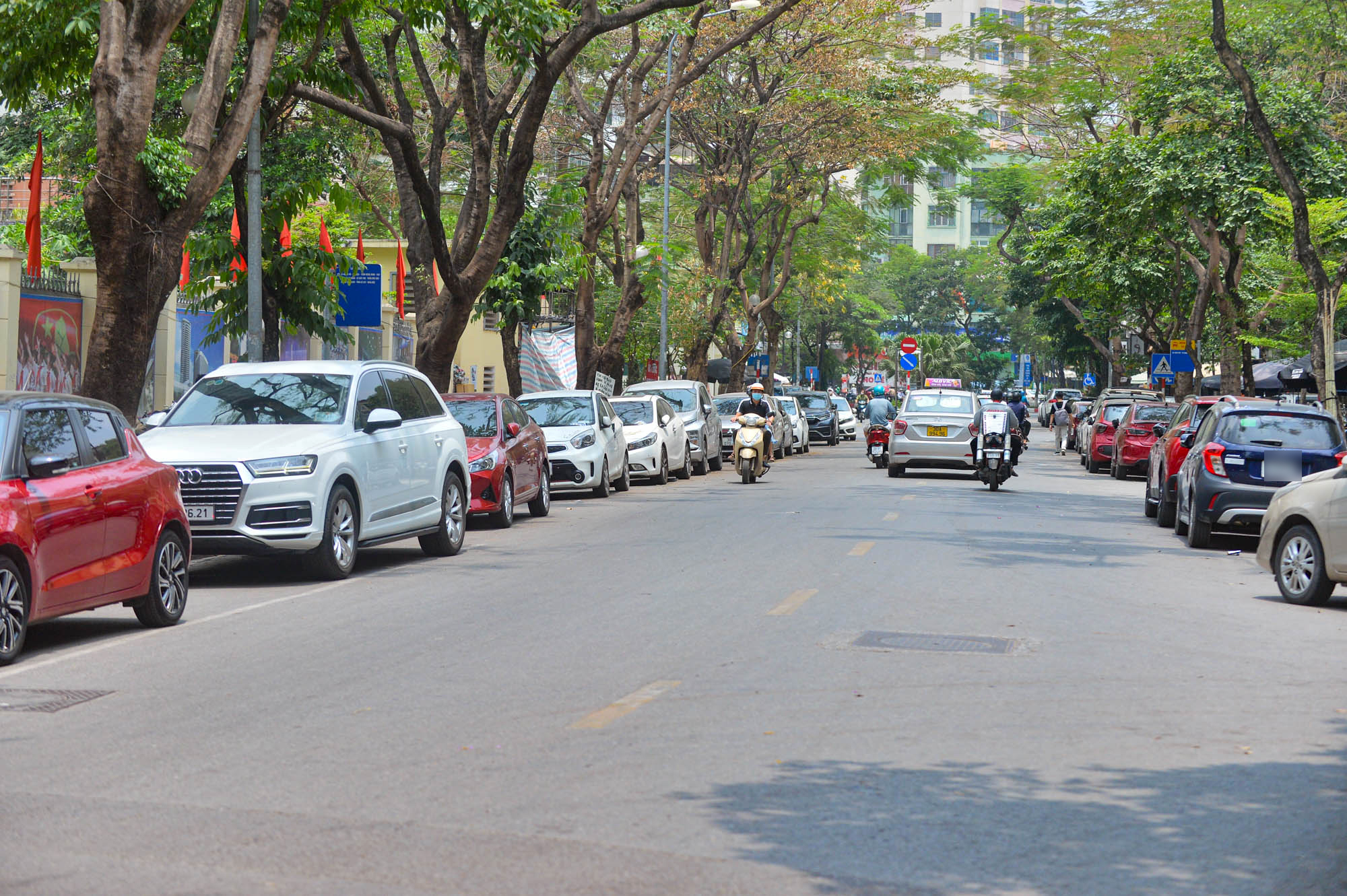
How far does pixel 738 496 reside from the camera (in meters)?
23.7

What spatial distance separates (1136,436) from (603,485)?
45.5 ft

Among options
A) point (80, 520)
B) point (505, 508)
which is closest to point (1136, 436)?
point (505, 508)

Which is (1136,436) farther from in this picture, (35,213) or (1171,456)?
(35,213)

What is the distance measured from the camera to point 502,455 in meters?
18.6

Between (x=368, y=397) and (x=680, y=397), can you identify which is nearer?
(x=368, y=397)

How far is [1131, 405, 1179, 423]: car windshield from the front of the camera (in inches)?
1293

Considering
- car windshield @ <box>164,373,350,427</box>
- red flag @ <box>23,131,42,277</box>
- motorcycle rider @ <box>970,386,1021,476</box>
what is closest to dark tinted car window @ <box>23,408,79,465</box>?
car windshield @ <box>164,373,350,427</box>

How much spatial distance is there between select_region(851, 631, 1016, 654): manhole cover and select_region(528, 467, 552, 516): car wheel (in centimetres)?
1042

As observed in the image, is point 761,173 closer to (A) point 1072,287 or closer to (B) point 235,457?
(A) point 1072,287

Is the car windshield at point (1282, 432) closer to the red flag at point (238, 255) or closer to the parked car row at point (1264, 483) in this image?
the parked car row at point (1264, 483)

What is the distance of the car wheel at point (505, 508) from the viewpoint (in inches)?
730

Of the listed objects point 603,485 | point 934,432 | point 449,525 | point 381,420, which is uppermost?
point 381,420

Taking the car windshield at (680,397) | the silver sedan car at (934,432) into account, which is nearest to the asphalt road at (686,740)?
the silver sedan car at (934,432)

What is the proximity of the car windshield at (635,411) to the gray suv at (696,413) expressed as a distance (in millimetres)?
2467
